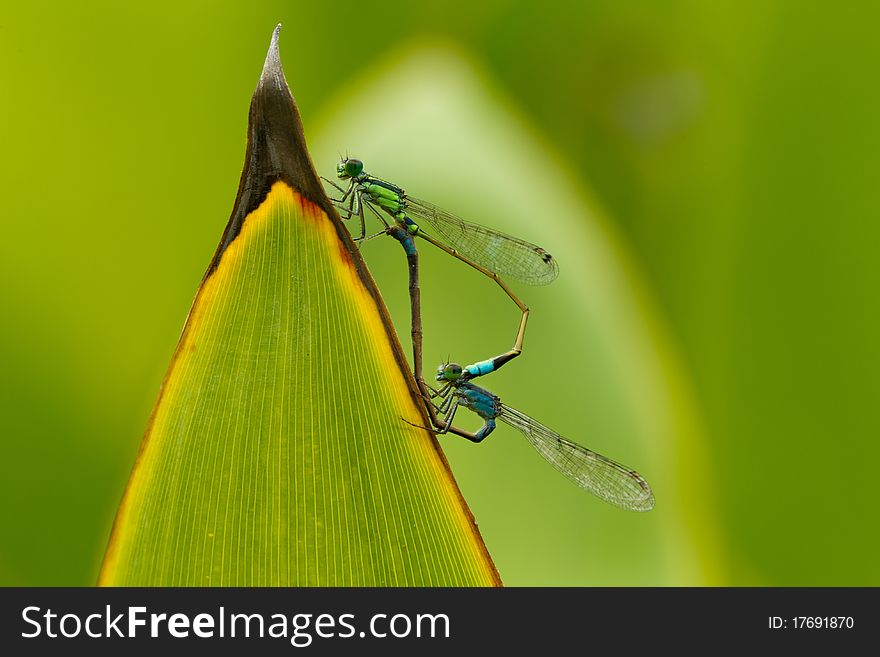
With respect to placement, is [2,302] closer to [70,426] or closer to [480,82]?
[70,426]

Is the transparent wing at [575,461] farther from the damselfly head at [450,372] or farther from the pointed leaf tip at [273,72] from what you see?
the pointed leaf tip at [273,72]

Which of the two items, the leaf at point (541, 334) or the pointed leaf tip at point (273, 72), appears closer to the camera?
the pointed leaf tip at point (273, 72)

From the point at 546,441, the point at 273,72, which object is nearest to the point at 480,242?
the point at 546,441

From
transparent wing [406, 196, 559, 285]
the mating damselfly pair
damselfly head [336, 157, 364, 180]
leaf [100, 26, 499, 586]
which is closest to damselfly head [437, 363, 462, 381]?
the mating damselfly pair

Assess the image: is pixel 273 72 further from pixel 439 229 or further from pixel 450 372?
pixel 439 229

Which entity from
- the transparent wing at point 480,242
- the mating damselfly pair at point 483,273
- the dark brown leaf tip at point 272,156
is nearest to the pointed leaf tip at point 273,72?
the dark brown leaf tip at point 272,156

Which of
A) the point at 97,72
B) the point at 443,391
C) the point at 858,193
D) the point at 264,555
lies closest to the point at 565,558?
the point at 443,391

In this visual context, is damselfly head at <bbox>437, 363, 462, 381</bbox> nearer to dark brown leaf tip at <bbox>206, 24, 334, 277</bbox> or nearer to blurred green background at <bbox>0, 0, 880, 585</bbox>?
blurred green background at <bbox>0, 0, 880, 585</bbox>
